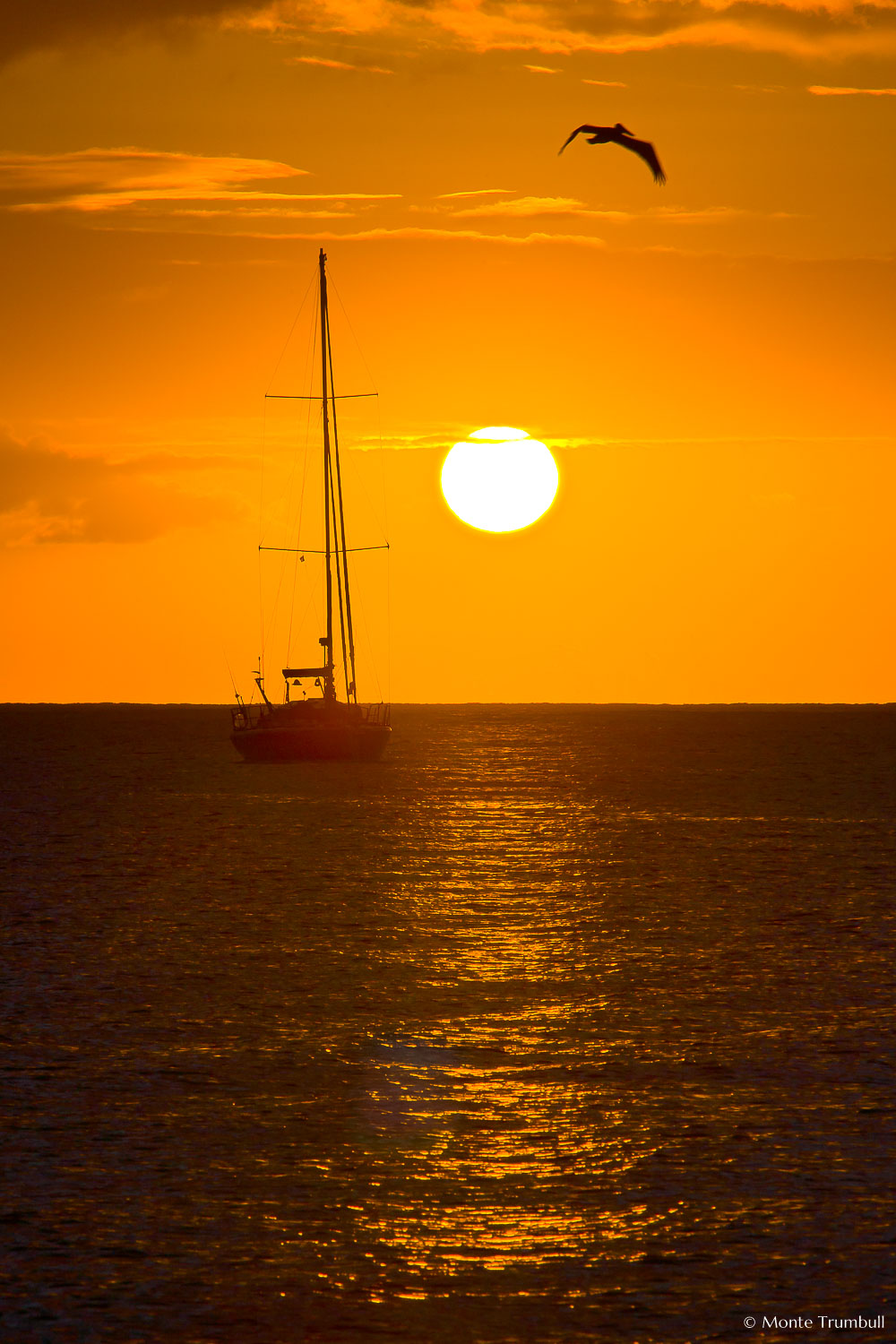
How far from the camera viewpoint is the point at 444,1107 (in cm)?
1836

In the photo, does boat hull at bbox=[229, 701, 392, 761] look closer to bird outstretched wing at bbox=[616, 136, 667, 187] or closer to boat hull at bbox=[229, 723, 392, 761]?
boat hull at bbox=[229, 723, 392, 761]

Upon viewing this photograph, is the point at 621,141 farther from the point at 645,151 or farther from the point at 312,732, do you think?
the point at 312,732

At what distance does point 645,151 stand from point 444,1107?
13397mm

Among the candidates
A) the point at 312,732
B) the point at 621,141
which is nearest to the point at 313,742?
the point at 312,732

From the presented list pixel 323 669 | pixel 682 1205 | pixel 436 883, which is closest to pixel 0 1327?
pixel 682 1205

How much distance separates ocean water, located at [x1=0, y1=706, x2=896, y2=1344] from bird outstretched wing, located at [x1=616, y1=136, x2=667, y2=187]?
1163cm

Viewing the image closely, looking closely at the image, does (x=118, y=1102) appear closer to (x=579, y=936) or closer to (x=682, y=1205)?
(x=682, y=1205)

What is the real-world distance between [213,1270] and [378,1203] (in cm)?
208

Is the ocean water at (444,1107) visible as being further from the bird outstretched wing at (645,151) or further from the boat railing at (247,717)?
the boat railing at (247,717)

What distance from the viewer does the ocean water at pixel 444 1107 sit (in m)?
12.8

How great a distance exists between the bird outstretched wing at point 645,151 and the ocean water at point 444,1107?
11635 mm

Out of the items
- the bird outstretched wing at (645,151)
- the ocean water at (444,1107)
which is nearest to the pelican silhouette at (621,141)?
the bird outstretched wing at (645,151)

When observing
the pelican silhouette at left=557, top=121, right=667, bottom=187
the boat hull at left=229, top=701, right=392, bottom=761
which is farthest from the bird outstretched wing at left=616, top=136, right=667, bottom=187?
the boat hull at left=229, top=701, right=392, bottom=761

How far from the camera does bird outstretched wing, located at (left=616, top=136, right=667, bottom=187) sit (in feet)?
74.2
